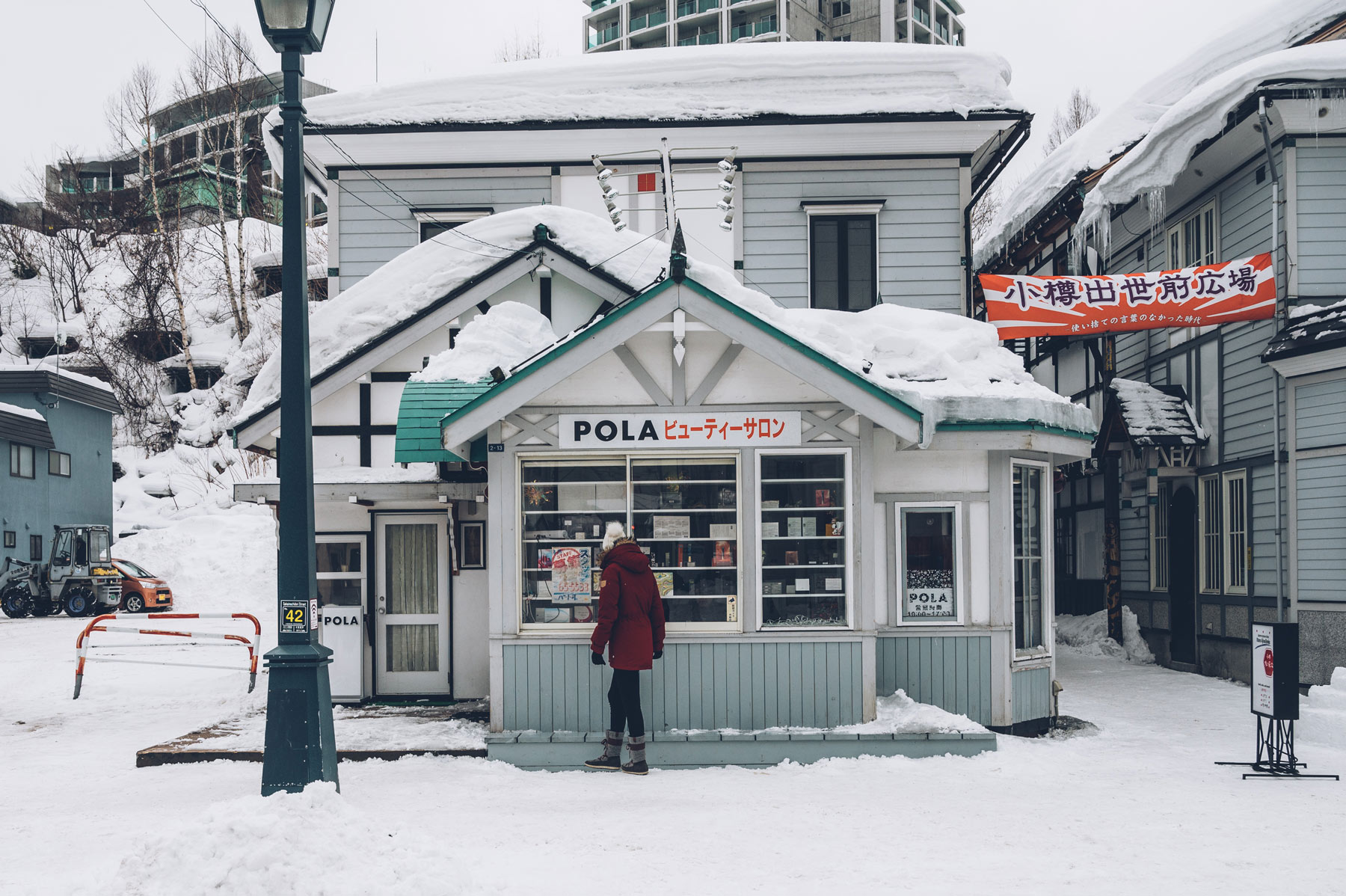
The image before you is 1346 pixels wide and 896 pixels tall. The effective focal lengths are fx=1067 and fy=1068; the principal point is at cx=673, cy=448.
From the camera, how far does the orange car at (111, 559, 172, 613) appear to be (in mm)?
26103

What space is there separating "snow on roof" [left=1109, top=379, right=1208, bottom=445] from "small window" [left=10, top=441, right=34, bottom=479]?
28.8 m

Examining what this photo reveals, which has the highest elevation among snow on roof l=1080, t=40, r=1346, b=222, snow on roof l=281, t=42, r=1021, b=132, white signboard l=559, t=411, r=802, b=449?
snow on roof l=281, t=42, r=1021, b=132

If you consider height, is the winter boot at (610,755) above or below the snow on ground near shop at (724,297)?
below

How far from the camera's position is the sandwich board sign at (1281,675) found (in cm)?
852

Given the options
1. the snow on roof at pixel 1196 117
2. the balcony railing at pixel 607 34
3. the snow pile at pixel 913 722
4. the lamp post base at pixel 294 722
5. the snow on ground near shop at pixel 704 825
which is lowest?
the snow on ground near shop at pixel 704 825

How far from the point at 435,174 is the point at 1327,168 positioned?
12.0 m

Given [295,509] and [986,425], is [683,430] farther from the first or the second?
[295,509]

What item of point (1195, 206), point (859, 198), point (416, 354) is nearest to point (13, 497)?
point (416, 354)

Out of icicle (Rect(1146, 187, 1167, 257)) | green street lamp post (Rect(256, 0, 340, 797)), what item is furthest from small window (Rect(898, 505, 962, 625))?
icicle (Rect(1146, 187, 1167, 257))

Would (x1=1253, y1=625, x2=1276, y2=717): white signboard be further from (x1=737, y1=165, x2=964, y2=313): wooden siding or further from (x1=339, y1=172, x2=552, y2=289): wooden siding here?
(x1=339, y1=172, x2=552, y2=289): wooden siding

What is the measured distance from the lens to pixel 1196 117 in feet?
45.0

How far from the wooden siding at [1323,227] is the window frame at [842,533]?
25.6 ft

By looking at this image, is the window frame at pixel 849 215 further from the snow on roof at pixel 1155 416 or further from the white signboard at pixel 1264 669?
the white signboard at pixel 1264 669

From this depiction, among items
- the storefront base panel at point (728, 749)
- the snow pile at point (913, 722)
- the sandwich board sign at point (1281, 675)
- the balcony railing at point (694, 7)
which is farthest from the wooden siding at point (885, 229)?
the balcony railing at point (694, 7)
